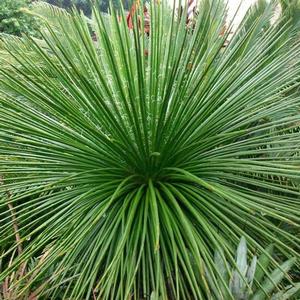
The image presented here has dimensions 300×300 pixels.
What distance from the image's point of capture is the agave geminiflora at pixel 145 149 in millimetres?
1500

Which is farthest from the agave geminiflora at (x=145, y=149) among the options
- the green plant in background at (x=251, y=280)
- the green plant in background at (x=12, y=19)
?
the green plant in background at (x=12, y=19)

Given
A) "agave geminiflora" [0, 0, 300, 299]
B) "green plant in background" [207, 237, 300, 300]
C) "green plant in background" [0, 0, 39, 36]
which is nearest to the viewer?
"green plant in background" [207, 237, 300, 300]

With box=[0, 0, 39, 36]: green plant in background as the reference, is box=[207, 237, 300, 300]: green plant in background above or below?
below

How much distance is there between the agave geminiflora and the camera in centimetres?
150

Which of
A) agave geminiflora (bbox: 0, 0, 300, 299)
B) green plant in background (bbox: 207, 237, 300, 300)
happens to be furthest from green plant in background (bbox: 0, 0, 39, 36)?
green plant in background (bbox: 207, 237, 300, 300)

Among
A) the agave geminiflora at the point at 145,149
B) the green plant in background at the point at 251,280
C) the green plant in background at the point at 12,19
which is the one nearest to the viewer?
the green plant in background at the point at 251,280

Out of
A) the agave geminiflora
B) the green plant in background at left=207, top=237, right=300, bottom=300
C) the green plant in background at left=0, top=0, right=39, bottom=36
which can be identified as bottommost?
the green plant in background at left=207, top=237, right=300, bottom=300

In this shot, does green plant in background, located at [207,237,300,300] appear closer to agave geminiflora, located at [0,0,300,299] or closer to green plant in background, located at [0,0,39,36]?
agave geminiflora, located at [0,0,300,299]

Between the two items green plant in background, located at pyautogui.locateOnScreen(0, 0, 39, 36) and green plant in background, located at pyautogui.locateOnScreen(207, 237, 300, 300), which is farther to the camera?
green plant in background, located at pyautogui.locateOnScreen(0, 0, 39, 36)

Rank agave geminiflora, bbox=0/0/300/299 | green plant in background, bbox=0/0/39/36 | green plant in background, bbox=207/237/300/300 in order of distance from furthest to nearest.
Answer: green plant in background, bbox=0/0/39/36, agave geminiflora, bbox=0/0/300/299, green plant in background, bbox=207/237/300/300

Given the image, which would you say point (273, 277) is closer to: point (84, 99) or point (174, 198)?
point (174, 198)

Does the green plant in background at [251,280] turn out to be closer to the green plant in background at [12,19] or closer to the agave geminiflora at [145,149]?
the agave geminiflora at [145,149]

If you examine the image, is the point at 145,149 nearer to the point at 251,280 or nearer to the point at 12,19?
the point at 251,280

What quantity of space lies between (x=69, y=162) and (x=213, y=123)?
663mm
